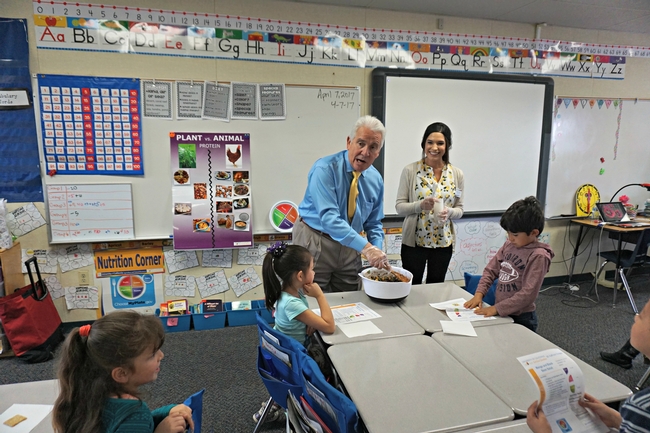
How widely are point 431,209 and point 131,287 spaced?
8.13 ft

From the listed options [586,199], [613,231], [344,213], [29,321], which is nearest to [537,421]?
[344,213]

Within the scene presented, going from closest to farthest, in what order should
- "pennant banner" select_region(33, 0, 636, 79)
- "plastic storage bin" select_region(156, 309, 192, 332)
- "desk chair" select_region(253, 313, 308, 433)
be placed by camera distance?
"desk chair" select_region(253, 313, 308, 433)
"pennant banner" select_region(33, 0, 636, 79)
"plastic storage bin" select_region(156, 309, 192, 332)

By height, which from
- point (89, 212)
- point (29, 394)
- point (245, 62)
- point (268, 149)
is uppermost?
point (245, 62)

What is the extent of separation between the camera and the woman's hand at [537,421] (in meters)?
0.97

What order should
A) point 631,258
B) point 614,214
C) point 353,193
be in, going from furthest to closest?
point 614,214, point 631,258, point 353,193

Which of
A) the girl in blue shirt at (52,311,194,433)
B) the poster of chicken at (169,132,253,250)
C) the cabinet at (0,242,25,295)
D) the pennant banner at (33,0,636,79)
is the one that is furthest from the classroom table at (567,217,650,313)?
the cabinet at (0,242,25,295)

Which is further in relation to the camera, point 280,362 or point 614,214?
point 614,214

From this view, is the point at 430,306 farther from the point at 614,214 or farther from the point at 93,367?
the point at 614,214

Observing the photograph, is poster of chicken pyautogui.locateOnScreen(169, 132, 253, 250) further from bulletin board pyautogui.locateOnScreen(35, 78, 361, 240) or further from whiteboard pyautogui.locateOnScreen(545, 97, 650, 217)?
whiteboard pyautogui.locateOnScreen(545, 97, 650, 217)

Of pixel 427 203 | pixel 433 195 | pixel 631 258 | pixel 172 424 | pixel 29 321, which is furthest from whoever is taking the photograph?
pixel 631 258

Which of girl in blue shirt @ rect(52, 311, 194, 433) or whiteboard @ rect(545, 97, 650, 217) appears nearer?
girl in blue shirt @ rect(52, 311, 194, 433)

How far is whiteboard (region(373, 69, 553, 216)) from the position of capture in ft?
11.5

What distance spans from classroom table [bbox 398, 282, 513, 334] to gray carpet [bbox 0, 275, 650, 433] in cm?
97

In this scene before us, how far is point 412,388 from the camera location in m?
1.26
